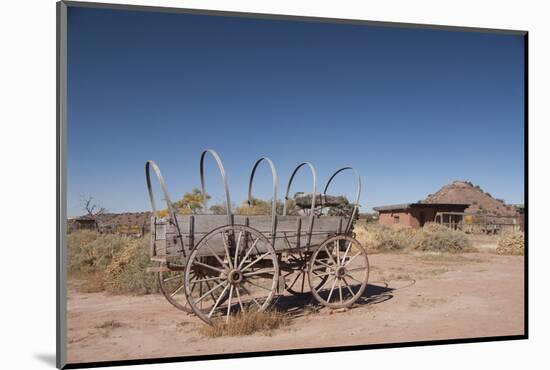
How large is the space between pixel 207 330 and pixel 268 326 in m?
0.76

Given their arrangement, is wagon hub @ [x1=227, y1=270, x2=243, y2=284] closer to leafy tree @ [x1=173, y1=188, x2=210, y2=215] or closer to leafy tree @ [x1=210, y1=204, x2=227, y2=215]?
leafy tree @ [x1=173, y1=188, x2=210, y2=215]

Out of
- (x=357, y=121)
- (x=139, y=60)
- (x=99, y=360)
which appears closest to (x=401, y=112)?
(x=357, y=121)

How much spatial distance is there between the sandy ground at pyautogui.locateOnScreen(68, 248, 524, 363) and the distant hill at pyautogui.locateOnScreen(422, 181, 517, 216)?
10.7 meters

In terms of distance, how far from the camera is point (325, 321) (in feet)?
25.6

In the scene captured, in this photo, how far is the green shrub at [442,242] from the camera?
15602mm

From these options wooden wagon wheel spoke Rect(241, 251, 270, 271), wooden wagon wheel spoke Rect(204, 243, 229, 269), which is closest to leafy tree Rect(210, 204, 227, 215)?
wooden wagon wheel spoke Rect(241, 251, 270, 271)

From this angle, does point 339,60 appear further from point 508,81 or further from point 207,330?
Answer: point 207,330

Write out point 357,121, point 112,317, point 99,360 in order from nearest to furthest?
point 99,360 < point 112,317 < point 357,121

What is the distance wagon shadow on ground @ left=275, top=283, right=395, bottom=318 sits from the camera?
816cm

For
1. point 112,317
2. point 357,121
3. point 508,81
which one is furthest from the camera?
point 357,121

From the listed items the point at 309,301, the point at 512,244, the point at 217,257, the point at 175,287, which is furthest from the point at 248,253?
the point at 512,244

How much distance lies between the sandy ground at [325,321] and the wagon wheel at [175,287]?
0.58 ft

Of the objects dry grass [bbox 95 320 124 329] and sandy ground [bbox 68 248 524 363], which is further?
dry grass [bbox 95 320 124 329]

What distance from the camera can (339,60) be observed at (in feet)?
32.1
